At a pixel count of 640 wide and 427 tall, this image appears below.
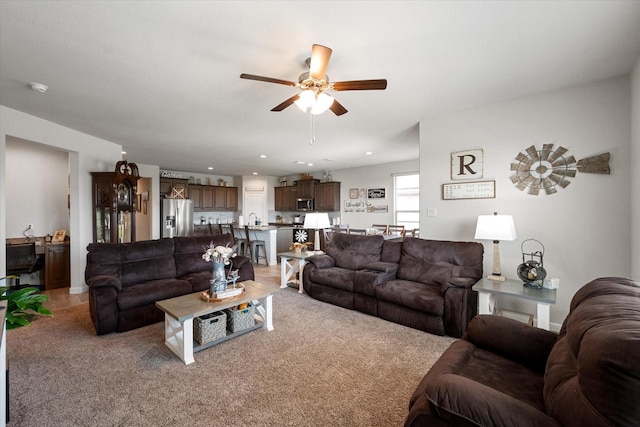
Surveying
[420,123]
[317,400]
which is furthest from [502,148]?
[317,400]

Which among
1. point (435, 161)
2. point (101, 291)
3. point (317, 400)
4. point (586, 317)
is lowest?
point (317, 400)

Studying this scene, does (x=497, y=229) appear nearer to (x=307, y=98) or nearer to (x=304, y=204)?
(x=307, y=98)

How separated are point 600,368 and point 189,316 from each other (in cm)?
249

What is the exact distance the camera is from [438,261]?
11.2 ft

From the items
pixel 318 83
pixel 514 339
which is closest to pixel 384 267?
pixel 514 339

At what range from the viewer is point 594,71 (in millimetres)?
2547

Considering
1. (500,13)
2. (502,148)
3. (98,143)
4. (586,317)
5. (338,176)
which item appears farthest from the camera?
(338,176)

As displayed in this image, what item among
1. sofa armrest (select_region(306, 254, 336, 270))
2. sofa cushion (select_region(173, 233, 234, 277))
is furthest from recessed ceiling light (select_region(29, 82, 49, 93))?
sofa armrest (select_region(306, 254, 336, 270))

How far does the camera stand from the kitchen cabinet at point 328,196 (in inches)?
315

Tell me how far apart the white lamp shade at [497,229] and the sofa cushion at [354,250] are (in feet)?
4.95

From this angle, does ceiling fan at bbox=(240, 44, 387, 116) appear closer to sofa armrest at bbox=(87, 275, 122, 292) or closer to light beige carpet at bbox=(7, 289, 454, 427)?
light beige carpet at bbox=(7, 289, 454, 427)

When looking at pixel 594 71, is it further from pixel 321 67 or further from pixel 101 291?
pixel 101 291

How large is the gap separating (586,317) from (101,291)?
3829 mm

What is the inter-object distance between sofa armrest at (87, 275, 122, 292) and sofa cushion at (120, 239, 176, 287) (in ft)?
1.23
